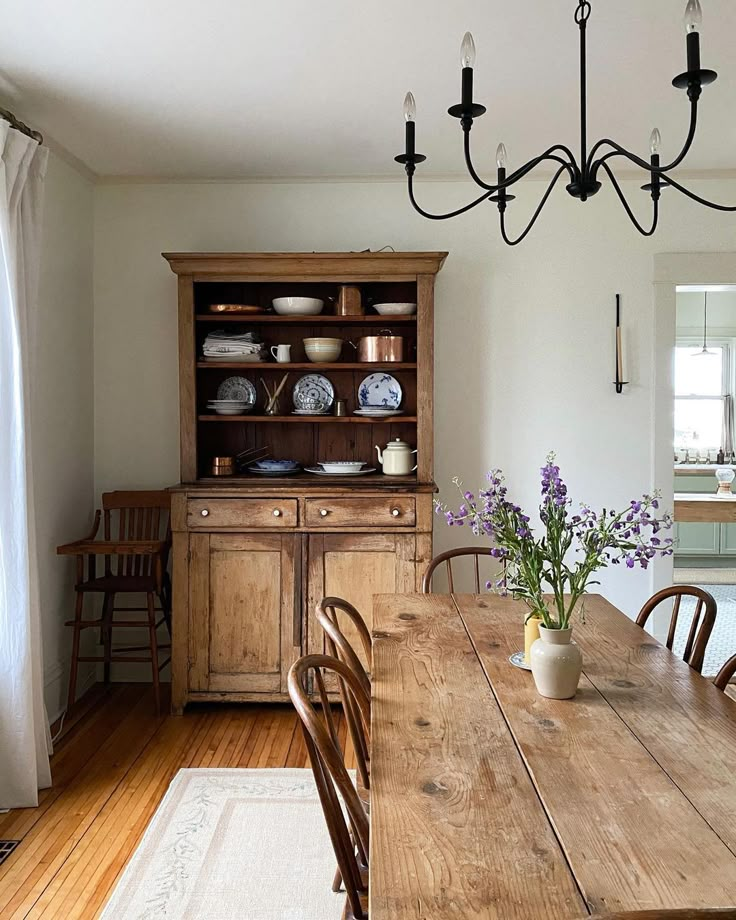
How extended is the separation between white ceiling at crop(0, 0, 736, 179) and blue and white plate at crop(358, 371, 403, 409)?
1.09m

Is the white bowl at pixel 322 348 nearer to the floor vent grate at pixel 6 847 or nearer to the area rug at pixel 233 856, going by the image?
the area rug at pixel 233 856

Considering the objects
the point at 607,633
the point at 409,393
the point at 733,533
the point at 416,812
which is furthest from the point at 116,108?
the point at 733,533

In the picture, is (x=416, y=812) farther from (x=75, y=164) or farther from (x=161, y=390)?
(x=75, y=164)

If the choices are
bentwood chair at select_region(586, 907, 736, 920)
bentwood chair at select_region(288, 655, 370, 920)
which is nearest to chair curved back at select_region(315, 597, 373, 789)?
bentwood chair at select_region(288, 655, 370, 920)

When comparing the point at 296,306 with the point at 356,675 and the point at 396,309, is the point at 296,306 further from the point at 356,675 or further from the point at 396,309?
the point at 356,675

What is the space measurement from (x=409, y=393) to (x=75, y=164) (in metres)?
2.00

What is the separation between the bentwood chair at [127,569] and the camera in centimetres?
377

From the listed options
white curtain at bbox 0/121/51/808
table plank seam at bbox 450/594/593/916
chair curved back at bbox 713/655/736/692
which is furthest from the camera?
white curtain at bbox 0/121/51/808

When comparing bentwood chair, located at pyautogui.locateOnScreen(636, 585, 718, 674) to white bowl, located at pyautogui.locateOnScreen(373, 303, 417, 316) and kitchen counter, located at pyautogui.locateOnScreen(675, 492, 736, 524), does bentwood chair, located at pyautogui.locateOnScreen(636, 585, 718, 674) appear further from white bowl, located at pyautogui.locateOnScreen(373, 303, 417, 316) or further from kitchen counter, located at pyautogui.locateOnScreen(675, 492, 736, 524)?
kitchen counter, located at pyautogui.locateOnScreen(675, 492, 736, 524)

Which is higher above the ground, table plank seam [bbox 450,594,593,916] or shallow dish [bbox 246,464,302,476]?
shallow dish [bbox 246,464,302,476]

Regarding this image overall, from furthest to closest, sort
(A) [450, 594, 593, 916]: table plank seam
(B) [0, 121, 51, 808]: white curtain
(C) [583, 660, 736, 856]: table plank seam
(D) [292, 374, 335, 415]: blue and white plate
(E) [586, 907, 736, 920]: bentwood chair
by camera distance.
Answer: (D) [292, 374, 335, 415]: blue and white plate, (B) [0, 121, 51, 808]: white curtain, (C) [583, 660, 736, 856]: table plank seam, (A) [450, 594, 593, 916]: table plank seam, (E) [586, 907, 736, 920]: bentwood chair

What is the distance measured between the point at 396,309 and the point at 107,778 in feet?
8.06

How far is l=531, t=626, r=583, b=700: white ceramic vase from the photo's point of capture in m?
1.86

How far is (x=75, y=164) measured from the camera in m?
4.00
